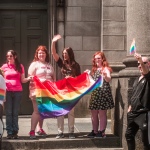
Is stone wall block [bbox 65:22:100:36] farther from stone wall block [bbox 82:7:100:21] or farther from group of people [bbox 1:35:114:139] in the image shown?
group of people [bbox 1:35:114:139]

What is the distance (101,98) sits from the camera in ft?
32.5

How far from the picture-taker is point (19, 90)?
9797mm

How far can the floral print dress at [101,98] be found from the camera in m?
9.85

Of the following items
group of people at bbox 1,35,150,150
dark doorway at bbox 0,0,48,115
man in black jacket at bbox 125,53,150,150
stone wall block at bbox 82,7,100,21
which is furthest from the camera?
dark doorway at bbox 0,0,48,115

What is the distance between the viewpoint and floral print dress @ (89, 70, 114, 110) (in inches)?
388

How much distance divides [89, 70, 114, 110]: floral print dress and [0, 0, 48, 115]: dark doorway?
4.42 metres

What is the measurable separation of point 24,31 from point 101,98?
495 cm

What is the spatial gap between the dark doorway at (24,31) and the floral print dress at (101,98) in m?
4.42

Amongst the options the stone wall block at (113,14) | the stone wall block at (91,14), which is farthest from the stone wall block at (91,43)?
the stone wall block at (113,14)

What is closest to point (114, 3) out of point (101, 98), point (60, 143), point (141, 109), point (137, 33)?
point (137, 33)

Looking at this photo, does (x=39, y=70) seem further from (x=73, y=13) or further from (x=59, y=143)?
(x=73, y=13)

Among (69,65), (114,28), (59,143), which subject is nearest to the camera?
(59,143)

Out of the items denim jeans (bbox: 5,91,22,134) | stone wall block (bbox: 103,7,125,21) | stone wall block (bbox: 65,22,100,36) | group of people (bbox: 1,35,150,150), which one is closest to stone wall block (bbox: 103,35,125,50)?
stone wall block (bbox: 65,22,100,36)

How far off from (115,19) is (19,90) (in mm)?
4867
